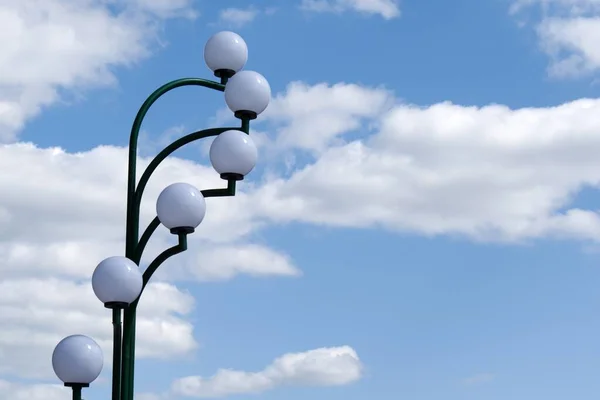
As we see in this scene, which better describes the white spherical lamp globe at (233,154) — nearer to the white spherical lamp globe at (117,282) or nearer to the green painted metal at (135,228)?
the green painted metal at (135,228)

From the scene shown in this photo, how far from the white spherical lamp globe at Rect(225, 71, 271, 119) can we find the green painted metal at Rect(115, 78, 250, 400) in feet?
0.41

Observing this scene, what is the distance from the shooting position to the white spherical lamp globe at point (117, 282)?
20.6 feet

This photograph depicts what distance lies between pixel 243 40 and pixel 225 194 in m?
1.42

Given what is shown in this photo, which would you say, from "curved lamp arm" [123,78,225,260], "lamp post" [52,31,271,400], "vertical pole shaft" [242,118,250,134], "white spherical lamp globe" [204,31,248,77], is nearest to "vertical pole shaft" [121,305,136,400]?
"lamp post" [52,31,271,400]

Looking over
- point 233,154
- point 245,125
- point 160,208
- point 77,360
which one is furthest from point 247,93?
point 77,360

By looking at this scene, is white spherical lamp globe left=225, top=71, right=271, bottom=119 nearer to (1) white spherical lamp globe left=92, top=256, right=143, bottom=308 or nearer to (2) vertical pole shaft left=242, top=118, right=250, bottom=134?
(2) vertical pole shaft left=242, top=118, right=250, bottom=134

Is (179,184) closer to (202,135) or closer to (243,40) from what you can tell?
(202,135)

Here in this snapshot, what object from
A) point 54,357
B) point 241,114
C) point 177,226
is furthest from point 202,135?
point 54,357

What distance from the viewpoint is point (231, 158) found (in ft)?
22.0

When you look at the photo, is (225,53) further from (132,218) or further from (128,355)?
(128,355)

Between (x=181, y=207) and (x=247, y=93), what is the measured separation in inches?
43.0

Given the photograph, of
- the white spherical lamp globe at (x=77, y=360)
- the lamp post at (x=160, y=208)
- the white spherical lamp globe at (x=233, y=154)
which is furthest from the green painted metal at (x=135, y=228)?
the white spherical lamp globe at (x=77, y=360)

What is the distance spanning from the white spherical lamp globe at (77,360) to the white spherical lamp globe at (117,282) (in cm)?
32

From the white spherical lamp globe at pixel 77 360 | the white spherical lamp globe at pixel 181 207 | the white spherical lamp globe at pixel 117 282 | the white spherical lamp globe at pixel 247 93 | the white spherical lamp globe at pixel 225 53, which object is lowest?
the white spherical lamp globe at pixel 77 360
